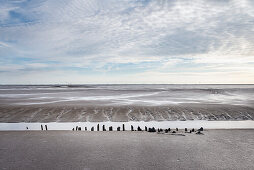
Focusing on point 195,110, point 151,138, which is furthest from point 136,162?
point 195,110

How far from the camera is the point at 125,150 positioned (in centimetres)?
1282

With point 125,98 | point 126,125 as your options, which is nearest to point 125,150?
point 126,125

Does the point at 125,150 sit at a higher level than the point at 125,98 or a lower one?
lower

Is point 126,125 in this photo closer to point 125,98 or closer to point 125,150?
point 125,150

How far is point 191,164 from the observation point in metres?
10.6

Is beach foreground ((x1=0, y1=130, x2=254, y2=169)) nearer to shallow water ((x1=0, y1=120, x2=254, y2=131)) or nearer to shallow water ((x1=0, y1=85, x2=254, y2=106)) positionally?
shallow water ((x1=0, y1=120, x2=254, y2=131))

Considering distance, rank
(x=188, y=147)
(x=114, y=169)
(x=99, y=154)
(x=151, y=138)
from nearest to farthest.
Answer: (x=114, y=169), (x=99, y=154), (x=188, y=147), (x=151, y=138)

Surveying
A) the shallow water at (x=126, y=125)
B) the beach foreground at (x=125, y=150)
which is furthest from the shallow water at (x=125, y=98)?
the beach foreground at (x=125, y=150)

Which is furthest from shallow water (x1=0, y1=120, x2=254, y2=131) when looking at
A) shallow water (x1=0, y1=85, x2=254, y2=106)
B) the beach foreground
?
shallow water (x1=0, y1=85, x2=254, y2=106)

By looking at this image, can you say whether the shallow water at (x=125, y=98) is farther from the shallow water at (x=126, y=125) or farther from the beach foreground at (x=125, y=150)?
the beach foreground at (x=125, y=150)

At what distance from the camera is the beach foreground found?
34.7 ft

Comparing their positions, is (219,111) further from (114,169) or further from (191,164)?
(114,169)

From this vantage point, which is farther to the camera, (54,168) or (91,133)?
(91,133)

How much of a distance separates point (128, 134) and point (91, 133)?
3150mm
